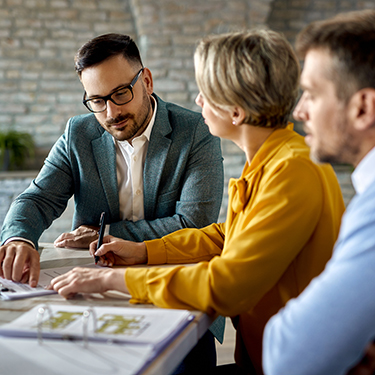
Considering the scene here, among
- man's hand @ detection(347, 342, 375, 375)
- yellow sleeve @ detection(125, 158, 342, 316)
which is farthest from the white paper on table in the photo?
man's hand @ detection(347, 342, 375, 375)

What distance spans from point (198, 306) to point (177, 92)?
3.67m

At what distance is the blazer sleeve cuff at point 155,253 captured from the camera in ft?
4.20

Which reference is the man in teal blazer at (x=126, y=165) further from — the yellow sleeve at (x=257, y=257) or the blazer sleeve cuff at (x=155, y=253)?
the yellow sleeve at (x=257, y=257)

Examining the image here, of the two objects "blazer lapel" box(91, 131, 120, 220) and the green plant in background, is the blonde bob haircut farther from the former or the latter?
the green plant in background

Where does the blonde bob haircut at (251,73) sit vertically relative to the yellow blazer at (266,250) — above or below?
above

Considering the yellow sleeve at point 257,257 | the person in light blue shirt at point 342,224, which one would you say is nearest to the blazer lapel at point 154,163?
the yellow sleeve at point 257,257

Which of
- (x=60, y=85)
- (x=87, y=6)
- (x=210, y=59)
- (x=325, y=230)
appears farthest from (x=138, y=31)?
(x=325, y=230)

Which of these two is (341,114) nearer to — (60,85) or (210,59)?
(210,59)

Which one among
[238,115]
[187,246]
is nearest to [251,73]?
[238,115]

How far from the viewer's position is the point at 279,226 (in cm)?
92

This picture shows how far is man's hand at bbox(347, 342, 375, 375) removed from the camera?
68cm

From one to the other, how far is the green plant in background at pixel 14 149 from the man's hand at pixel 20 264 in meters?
3.52

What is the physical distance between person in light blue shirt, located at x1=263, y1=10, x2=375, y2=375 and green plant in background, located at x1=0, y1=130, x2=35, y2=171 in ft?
13.8

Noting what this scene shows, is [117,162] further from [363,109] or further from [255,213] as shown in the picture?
[363,109]
